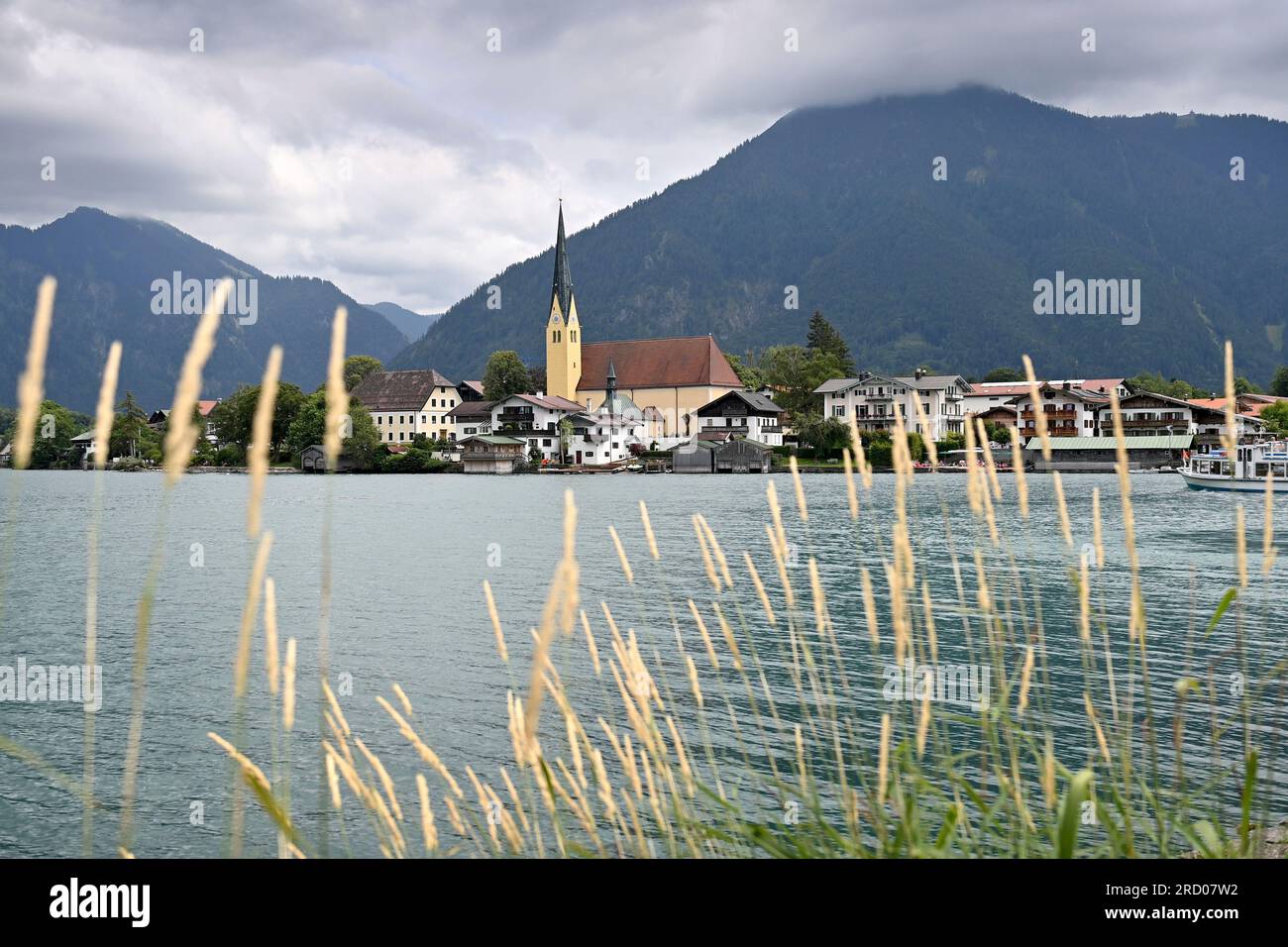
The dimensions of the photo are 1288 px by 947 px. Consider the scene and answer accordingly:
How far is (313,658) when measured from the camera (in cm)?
1644

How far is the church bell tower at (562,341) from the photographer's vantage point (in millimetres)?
136125

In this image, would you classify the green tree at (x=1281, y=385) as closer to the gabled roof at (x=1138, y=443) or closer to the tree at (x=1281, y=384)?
the tree at (x=1281, y=384)

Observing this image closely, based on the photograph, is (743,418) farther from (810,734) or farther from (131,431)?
(810,734)

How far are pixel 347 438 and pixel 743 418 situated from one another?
40366mm

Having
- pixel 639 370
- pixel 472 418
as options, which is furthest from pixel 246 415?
pixel 639 370

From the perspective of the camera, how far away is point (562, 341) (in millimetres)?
137250

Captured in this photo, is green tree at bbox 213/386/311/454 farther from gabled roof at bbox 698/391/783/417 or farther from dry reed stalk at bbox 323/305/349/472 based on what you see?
dry reed stalk at bbox 323/305/349/472

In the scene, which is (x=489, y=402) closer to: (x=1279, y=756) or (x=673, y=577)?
(x=673, y=577)

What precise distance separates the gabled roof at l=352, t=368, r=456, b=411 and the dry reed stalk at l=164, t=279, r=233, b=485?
128 metres

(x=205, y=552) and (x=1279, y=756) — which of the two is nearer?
(x=1279, y=756)

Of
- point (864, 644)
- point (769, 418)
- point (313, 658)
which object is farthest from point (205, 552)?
point (769, 418)

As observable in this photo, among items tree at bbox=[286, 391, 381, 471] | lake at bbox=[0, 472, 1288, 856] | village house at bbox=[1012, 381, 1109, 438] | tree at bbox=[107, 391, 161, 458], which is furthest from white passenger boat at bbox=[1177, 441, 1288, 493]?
tree at bbox=[107, 391, 161, 458]

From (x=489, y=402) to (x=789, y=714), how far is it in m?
117

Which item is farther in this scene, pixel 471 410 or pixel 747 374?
pixel 747 374
